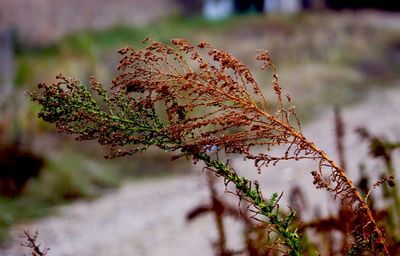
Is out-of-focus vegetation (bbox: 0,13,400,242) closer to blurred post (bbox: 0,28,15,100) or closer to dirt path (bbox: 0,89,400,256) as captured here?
blurred post (bbox: 0,28,15,100)

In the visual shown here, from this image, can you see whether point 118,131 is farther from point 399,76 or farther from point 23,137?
point 399,76

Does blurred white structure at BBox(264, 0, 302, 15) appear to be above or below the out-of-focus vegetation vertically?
above

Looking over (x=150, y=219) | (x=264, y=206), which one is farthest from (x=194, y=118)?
(x=150, y=219)

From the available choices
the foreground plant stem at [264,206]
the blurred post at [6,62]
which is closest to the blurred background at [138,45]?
the blurred post at [6,62]

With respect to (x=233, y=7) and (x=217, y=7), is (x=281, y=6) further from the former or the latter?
(x=217, y=7)

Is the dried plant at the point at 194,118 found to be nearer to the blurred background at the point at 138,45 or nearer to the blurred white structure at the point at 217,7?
the blurred background at the point at 138,45

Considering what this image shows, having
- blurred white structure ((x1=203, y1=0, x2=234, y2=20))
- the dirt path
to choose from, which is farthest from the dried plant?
blurred white structure ((x1=203, y1=0, x2=234, y2=20))

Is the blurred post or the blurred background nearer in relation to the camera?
the blurred background
